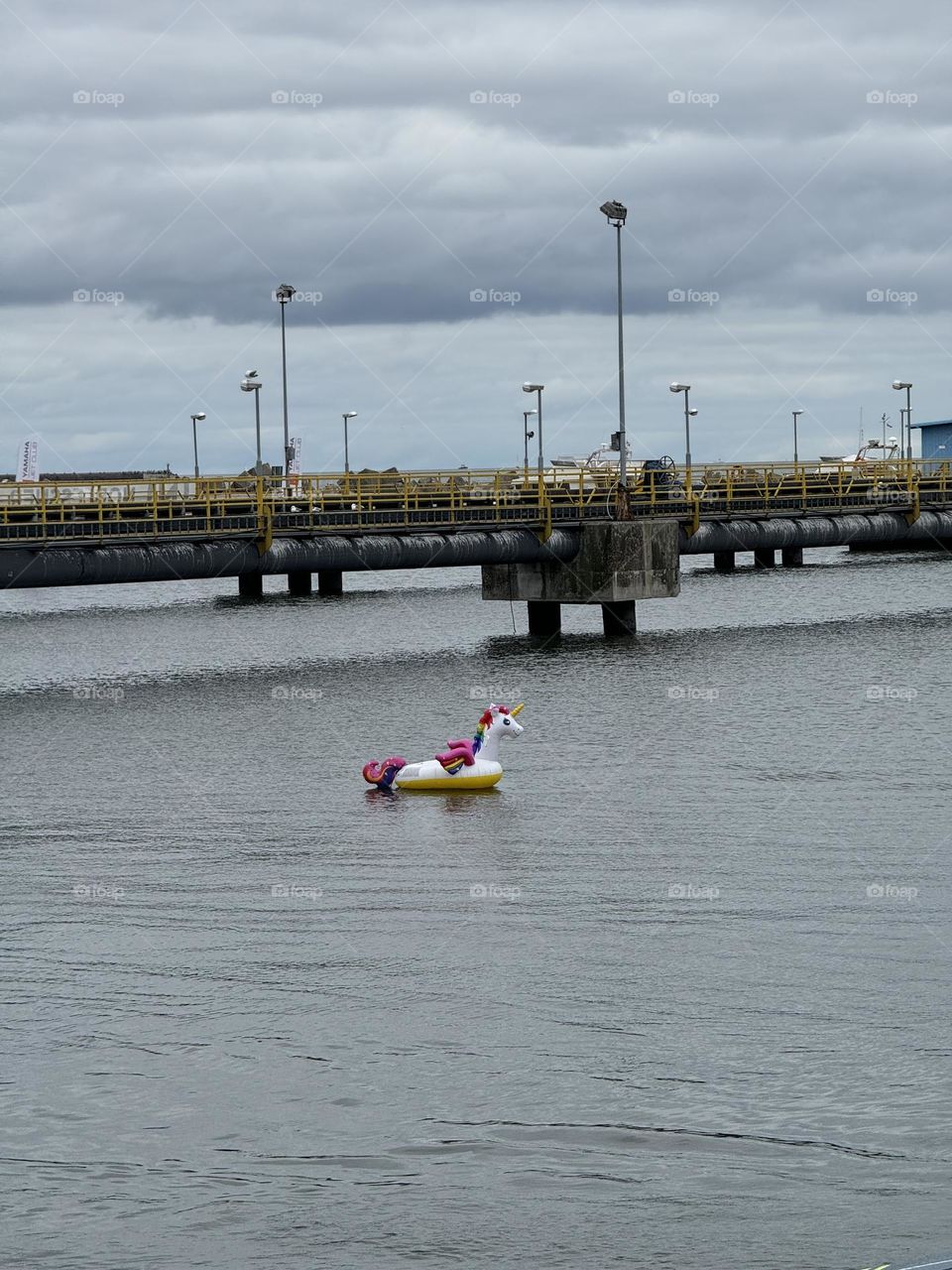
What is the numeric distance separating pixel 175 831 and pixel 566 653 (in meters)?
30.8

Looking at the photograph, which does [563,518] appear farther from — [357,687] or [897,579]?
[897,579]

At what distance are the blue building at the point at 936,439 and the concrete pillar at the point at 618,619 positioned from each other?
274 ft

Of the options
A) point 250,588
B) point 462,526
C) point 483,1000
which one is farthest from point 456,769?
point 250,588

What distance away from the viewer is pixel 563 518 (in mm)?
60219

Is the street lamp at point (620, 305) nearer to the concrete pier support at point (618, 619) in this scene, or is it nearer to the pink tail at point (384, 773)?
the concrete pier support at point (618, 619)

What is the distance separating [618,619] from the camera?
62938mm

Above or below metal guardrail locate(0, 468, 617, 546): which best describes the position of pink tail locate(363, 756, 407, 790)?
below

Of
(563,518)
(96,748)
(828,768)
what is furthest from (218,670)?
(828,768)

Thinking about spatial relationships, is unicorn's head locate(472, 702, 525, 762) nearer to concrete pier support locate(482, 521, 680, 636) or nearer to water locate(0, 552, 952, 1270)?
water locate(0, 552, 952, 1270)

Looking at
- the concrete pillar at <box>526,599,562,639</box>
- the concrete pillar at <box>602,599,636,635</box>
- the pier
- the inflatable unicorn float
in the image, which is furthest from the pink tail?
the concrete pillar at <box>526,599,562,639</box>

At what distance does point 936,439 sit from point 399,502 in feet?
299

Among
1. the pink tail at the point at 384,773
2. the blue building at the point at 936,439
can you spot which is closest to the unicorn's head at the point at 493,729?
the pink tail at the point at 384,773

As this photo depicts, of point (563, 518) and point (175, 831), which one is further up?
point (563, 518)

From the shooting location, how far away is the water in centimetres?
1314
